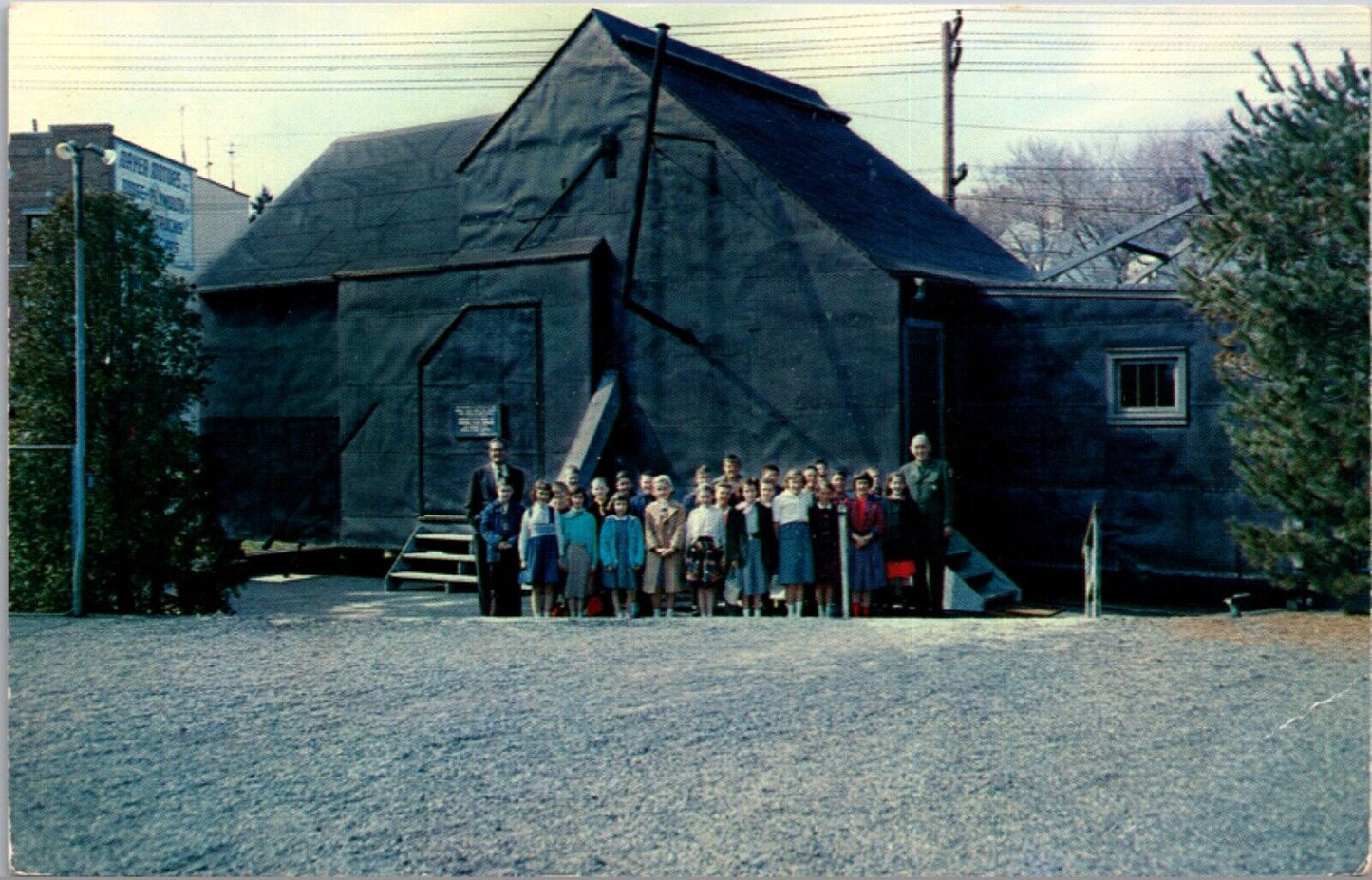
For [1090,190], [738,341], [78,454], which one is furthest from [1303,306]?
[1090,190]

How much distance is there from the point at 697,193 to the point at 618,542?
4985 millimetres

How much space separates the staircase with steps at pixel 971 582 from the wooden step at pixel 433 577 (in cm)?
583

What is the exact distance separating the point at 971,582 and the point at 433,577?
21.7ft

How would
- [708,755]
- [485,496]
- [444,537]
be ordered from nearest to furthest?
[708,755] → [485,496] → [444,537]

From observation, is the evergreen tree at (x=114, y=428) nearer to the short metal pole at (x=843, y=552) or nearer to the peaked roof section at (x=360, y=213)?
the short metal pole at (x=843, y=552)

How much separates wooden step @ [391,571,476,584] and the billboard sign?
454cm

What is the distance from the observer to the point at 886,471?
12.6 metres

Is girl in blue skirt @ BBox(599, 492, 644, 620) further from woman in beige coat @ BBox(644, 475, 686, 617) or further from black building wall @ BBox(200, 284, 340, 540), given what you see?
black building wall @ BBox(200, 284, 340, 540)

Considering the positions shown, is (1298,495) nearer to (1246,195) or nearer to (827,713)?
(1246,195)

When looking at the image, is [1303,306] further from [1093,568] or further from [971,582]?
[971,582]

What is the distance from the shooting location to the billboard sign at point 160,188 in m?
9.33

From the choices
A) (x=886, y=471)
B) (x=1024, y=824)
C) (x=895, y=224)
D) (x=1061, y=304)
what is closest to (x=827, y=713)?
(x=1024, y=824)

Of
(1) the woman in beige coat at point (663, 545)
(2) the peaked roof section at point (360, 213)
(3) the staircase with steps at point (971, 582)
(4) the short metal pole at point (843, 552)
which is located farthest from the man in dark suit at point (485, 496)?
(2) the peaked roof section at point (360, 213)

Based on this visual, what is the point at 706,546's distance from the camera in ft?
34.9
